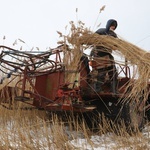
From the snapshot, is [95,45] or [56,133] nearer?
[56,133]

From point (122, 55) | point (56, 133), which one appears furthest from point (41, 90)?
point (122, 55)

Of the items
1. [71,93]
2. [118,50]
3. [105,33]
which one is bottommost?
[71,93]

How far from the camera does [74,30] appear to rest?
473cm

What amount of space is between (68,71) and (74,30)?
0.72 meters

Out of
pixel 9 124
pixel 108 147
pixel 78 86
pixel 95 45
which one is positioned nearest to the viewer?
pixel 108 147

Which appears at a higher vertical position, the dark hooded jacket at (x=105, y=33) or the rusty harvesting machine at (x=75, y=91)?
the dark hooded jacket at (x=105, y=33)

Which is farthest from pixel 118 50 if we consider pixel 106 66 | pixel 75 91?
pixel 75 91

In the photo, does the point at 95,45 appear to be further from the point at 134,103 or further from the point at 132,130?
the point at 132,130

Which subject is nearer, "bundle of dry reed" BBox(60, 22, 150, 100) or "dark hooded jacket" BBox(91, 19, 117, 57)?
"bundle of dry reed" BBox(60, 22, 150, 100)

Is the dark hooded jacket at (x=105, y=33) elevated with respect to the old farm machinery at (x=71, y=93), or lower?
elevated

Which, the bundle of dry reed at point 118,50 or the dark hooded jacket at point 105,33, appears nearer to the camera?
the bundle of dry reed at point 118,50

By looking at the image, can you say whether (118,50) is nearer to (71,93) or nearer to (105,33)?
(105,33)

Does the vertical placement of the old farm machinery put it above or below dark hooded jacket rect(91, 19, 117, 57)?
below

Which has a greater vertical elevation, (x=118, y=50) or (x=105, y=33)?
(x=105, y=33)
